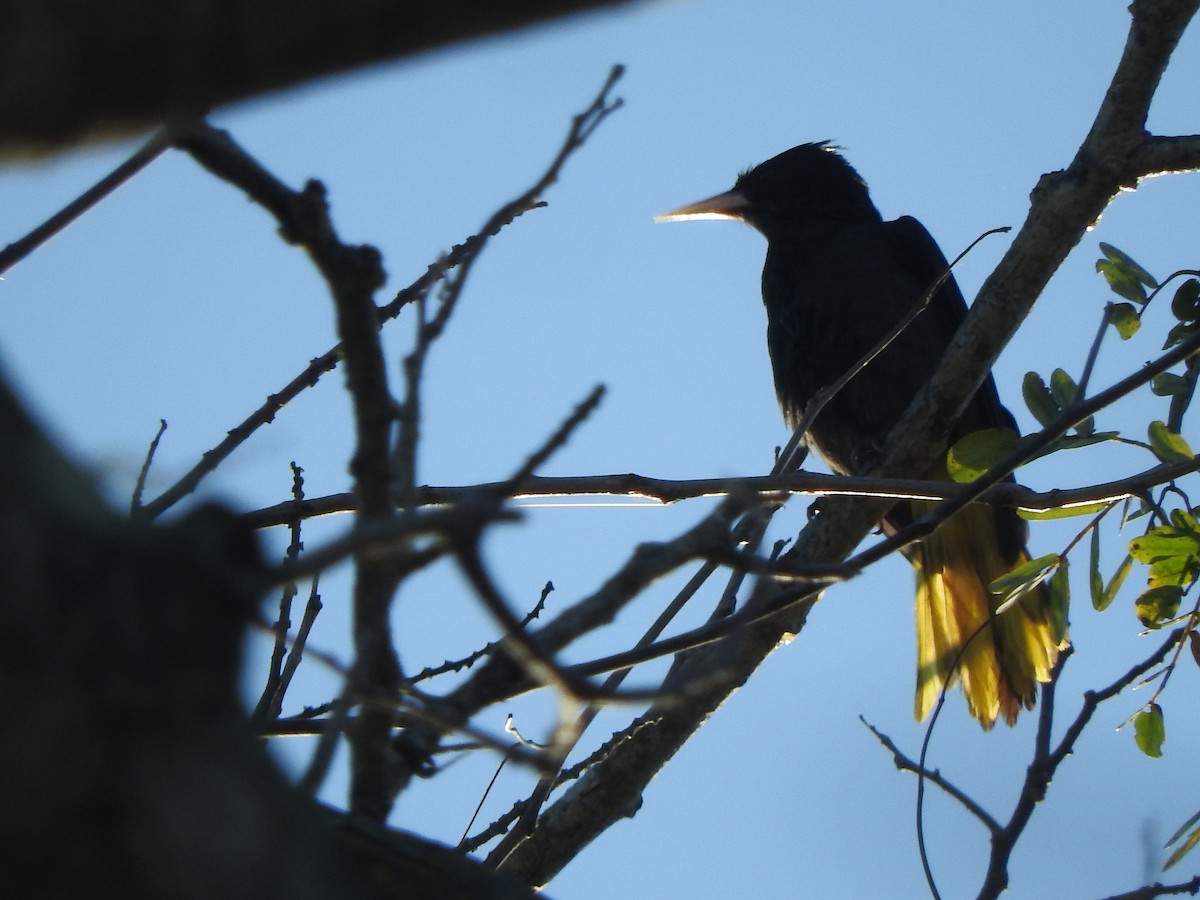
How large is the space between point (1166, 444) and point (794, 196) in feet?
9.88

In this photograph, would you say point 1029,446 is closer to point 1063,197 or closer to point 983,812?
point 983,812

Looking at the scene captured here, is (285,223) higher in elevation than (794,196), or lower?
lower

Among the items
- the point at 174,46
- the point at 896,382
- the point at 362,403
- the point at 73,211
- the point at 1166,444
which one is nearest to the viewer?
the point at 174,46

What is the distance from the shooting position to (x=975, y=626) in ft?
12.9

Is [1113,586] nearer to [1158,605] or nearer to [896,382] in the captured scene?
[1158,605]

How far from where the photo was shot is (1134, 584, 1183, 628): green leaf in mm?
2277

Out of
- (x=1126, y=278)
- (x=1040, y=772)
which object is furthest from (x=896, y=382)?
(x=1040, y=772)

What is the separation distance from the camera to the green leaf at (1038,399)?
2.44 meters

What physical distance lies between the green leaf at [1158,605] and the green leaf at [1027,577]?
0.51 ft

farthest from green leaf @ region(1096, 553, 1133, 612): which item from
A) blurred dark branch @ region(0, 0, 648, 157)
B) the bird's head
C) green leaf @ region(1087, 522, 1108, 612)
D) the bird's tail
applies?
the bird's head

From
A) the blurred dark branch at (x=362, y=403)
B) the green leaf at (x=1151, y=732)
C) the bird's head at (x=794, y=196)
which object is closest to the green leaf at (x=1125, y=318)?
the green leaf at (x=1151, y=732)

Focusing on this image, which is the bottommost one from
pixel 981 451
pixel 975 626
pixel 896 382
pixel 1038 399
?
pixel 981 451

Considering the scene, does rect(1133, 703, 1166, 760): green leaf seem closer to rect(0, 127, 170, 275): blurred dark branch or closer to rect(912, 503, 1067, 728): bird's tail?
rect(912, 503, 1067, 728): bird's tail

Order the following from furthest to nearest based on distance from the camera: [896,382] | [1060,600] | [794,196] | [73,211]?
[794,196], [896,382], [1060,600], [73,211]
